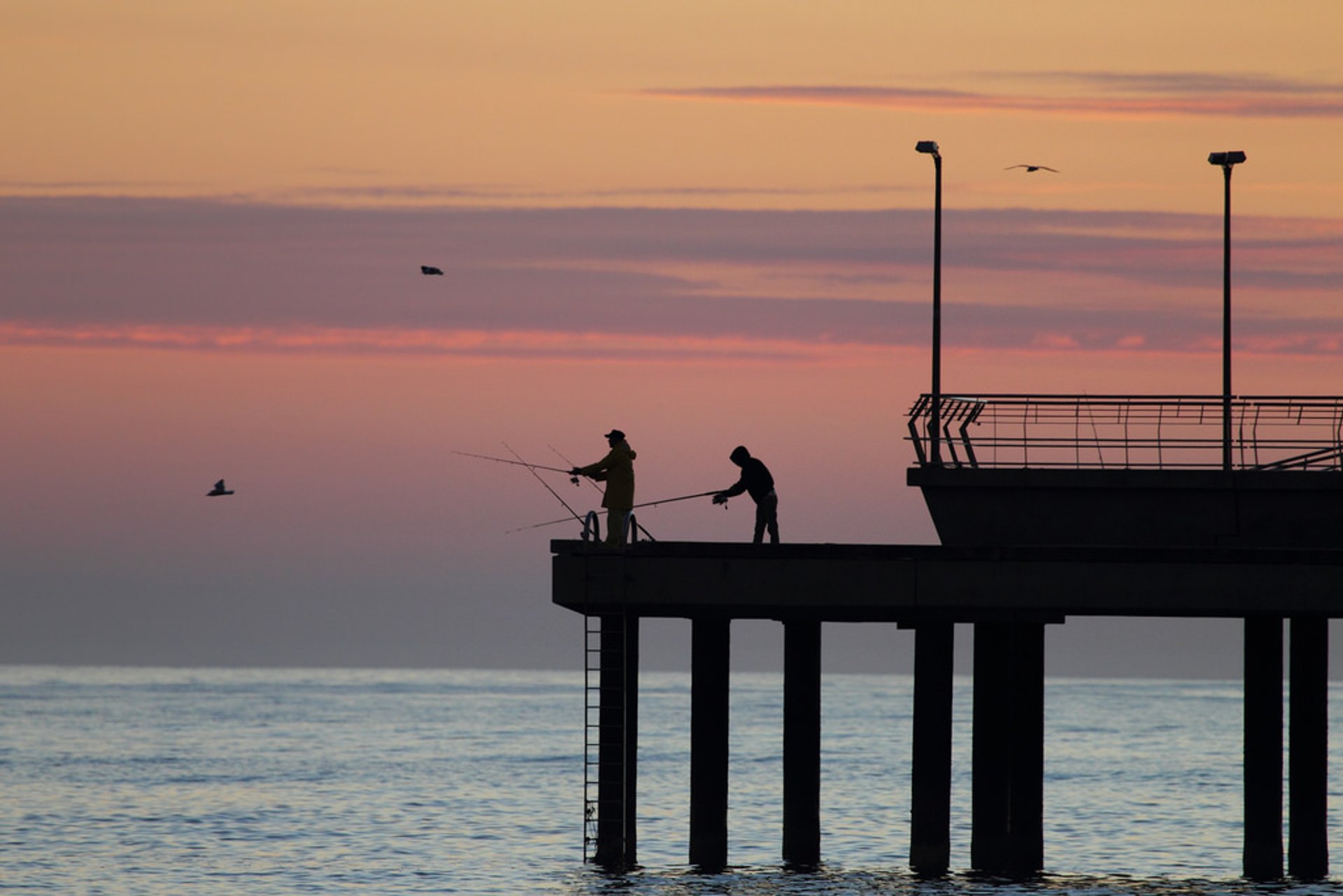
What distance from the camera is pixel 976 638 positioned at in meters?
33.1

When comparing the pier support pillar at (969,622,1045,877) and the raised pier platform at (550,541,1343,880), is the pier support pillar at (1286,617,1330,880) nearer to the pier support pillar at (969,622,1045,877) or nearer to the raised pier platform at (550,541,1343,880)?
the raised pier platform at (550,541,1343,880)

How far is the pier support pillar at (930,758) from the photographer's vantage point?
3272 centimetres

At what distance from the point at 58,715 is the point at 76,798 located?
71079 millimetres

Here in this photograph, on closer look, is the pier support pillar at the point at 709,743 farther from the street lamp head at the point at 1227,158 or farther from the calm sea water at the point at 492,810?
the street lamp head at the point at 1227,158

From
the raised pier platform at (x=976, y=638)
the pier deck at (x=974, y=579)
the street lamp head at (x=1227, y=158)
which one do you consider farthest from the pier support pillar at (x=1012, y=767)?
the street lamp head at (x=1227, y=158)

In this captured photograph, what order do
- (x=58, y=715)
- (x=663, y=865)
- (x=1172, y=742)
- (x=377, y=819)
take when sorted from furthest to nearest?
(x=58, y=715), (x=1172, y=742), (x=377, y=819), (x=663, y=865)

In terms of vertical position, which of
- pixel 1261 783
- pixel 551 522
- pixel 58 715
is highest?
pixel 551 522

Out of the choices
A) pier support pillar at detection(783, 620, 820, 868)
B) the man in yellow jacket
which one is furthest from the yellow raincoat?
pier support pillar at detection(783, 620, 820, 868)

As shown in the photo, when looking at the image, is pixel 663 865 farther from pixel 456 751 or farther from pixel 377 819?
pixel 456 751

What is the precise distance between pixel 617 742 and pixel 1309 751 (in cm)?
1087

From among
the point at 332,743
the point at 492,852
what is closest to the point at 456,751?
the point at 332,743

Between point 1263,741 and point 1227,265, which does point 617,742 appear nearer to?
point 1263,741

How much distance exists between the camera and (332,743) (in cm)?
10362

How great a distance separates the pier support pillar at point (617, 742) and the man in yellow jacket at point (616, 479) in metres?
1.23
